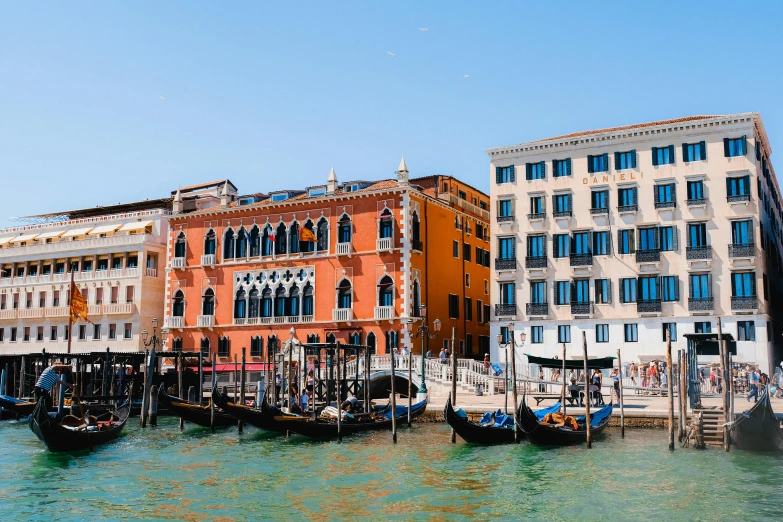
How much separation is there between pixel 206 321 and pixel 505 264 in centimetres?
1497

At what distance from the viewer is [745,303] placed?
3212 cm

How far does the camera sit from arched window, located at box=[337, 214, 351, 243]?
3947 centimetres

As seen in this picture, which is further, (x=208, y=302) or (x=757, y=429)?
(x=208, y=302)

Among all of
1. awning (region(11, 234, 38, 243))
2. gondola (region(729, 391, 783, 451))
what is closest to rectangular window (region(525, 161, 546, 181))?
gondola (region(729, 391, 783, 451))

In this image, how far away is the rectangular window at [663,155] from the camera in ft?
112

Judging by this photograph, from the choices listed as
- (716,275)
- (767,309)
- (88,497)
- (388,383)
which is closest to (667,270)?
(716,275)

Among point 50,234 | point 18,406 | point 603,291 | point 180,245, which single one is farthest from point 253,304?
point 603,291

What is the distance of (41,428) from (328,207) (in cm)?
2129

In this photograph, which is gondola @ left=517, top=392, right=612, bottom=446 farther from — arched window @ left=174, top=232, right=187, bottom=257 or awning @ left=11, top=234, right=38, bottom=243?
awning @ left=11, top=234, right=38, bottom=243

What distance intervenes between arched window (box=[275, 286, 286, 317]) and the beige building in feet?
33.4

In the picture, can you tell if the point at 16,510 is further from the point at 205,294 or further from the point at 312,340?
the point at 205,294

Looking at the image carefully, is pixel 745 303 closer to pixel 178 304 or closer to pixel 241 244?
pixel 241 244

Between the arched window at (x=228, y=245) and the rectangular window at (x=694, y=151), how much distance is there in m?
21.1

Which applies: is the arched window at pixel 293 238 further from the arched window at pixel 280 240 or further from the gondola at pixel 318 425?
the gondola at pixel 318 425
